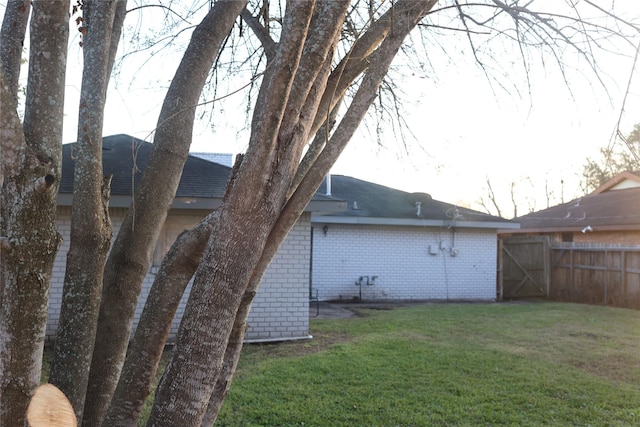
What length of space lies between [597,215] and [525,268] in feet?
13.0

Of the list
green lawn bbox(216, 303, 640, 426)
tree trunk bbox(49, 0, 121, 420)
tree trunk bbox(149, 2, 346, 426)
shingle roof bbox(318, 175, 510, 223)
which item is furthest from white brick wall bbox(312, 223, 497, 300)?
tree trunk bbox(149, 2, 346, 426)

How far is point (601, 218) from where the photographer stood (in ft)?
64.2

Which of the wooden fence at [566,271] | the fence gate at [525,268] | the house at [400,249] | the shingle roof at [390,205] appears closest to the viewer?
the wooden fence at [566,271]

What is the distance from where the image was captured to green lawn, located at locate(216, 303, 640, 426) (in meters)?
5.64

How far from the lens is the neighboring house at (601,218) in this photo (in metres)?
18.6

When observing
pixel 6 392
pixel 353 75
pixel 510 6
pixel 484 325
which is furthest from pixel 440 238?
pixel 6 392

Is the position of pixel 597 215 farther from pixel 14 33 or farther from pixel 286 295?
pixel 14 33

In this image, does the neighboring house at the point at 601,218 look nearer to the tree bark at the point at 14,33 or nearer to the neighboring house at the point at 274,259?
the neighboring house at the point at 274,259

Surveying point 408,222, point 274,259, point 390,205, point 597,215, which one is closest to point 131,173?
point 274,259

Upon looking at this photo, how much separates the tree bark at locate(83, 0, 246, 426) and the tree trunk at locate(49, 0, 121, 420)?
181 mm

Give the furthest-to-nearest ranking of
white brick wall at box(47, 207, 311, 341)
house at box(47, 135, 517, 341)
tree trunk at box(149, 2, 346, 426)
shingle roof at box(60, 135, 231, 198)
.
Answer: house at box(47, 135, 517, 341) → white brick wall at box(47, 207, 311, 341) → shingle roof at box(60, 135, 231, 198) → tree trunk at box(149, 2, 346, 426)

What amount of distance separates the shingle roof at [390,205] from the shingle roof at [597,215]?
3.82 m

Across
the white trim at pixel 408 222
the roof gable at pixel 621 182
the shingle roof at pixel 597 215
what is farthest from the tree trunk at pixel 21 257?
the roof gable at pixel 621 182

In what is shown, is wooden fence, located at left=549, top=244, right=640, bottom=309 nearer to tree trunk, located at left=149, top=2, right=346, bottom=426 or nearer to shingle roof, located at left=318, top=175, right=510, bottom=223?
shingle roof, located at left=318, top=175, right=510, bottom=223
